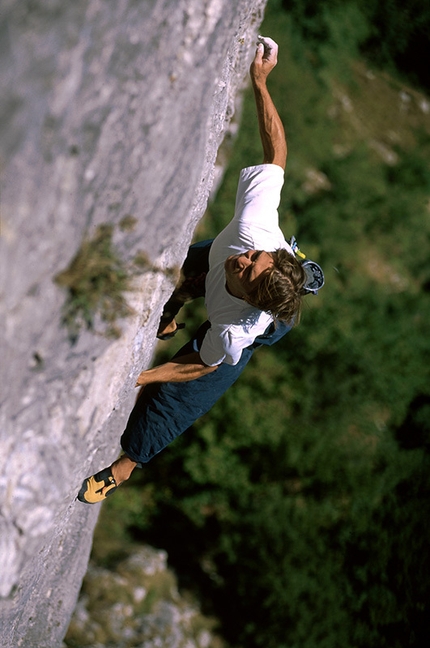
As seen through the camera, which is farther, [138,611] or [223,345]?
[138,611]

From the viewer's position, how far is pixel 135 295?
2205 mm

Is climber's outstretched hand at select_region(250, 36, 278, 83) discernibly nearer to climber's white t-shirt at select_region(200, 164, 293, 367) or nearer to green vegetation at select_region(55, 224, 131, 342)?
climber's white t-shirt at select_region(200, 164, 293, 367)

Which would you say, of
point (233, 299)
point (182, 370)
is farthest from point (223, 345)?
point (182, 370)

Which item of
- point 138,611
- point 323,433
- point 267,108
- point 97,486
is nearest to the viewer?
point 267,108

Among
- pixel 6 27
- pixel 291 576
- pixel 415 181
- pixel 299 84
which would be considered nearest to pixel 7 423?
pixel 6 27

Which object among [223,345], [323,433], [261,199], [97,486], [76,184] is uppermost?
[76,184]

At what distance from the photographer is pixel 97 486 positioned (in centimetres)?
350

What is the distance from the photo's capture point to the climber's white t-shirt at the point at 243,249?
9.36ft

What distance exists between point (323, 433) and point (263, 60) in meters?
5.74

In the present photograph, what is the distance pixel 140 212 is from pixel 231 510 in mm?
6648

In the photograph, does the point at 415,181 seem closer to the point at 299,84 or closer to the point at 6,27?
the point at 299,84

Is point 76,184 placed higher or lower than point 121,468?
higher

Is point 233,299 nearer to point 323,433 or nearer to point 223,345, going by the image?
point 223,345

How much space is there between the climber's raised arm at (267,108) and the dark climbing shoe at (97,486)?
1915 millimetres
